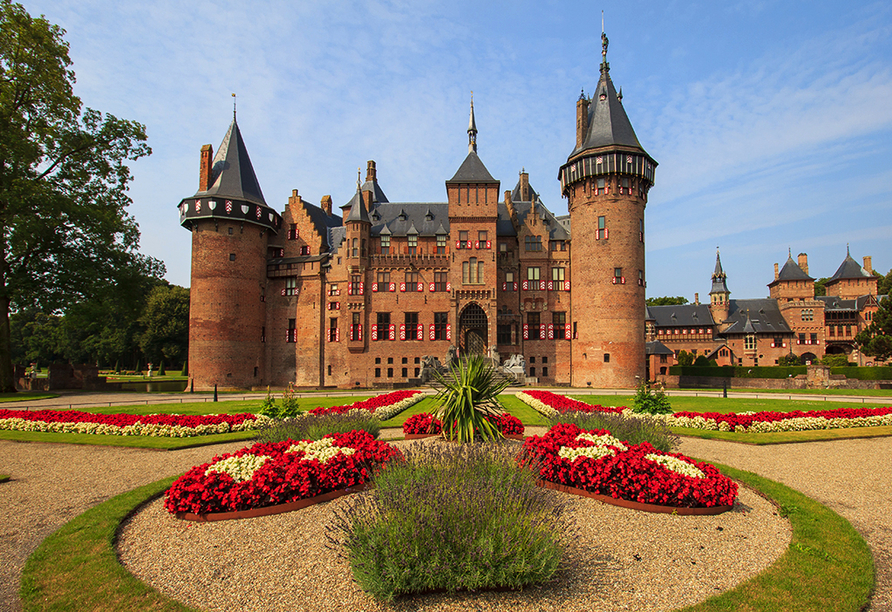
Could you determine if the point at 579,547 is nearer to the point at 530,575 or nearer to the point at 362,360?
the point at 530,575

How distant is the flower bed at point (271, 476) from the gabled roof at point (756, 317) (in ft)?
233

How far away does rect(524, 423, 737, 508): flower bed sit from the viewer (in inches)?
293

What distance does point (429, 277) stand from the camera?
1759 inches

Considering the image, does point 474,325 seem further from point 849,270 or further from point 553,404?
point 849,270

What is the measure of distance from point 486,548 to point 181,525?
4.72 metres

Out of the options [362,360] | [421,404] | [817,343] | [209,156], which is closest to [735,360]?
[817,343]

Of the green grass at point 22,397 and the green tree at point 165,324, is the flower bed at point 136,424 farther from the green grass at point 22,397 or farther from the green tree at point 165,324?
the green tree at point 165,324

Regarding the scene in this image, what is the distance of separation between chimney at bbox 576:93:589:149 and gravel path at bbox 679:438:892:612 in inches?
1413

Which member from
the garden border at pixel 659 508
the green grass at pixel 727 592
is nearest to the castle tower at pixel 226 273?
the green grass at pixel 727 592

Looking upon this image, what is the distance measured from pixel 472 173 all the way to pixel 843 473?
3641cm

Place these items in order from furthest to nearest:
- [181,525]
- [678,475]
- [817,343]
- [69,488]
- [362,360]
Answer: [817,343] → [362,360] → [69,488] → [678,475] → [181,525]

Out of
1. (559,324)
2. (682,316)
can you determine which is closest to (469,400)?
(559,324)

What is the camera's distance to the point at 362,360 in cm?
4391

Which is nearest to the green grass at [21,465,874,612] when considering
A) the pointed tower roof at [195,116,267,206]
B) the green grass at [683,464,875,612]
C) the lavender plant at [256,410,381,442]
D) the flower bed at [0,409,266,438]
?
the green grass at [683,464,875,612]
